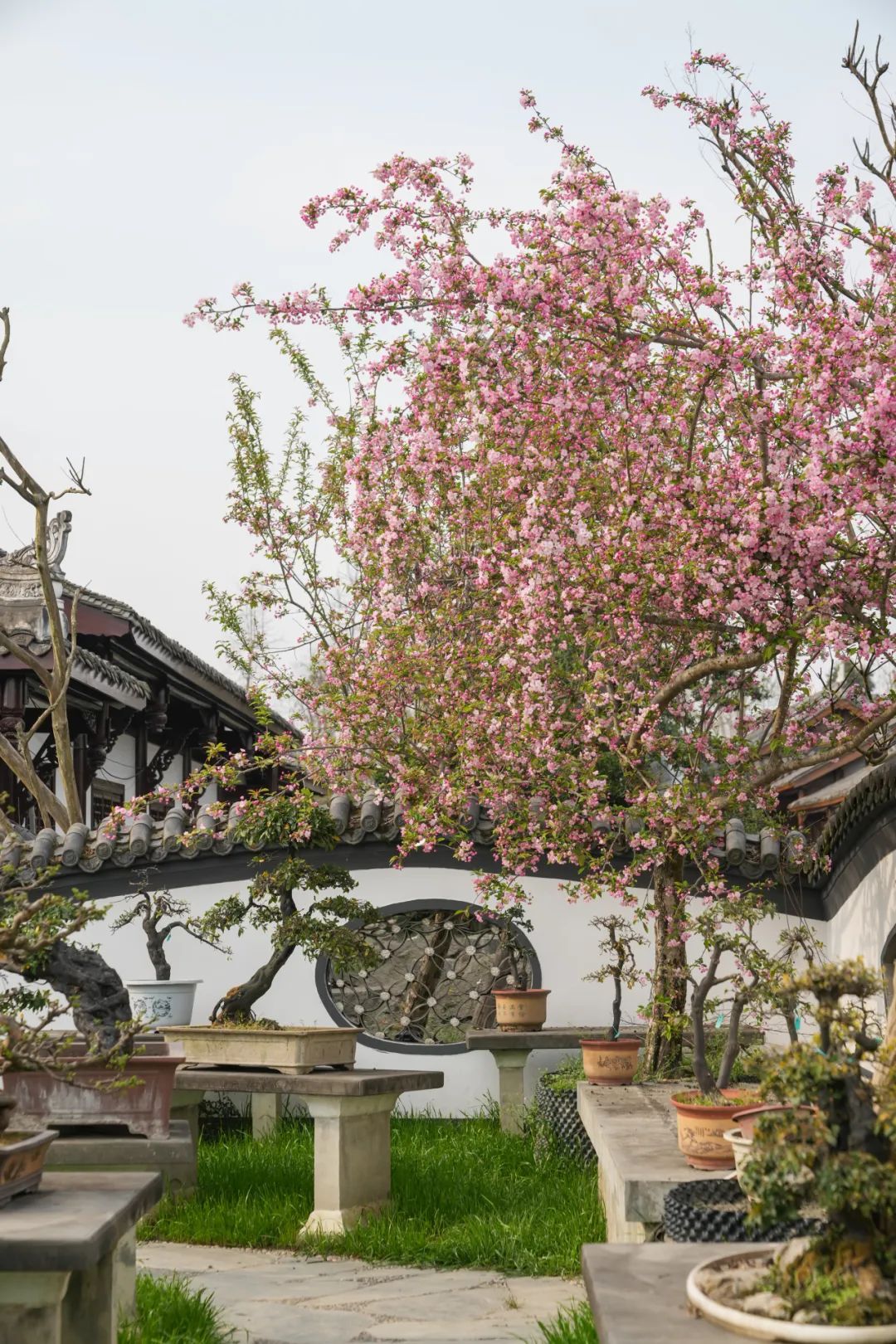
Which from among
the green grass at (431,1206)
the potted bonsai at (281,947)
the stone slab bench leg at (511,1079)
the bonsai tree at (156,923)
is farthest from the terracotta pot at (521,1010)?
the bonsai tree at (156,923)

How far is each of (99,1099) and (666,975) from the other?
3414 mm

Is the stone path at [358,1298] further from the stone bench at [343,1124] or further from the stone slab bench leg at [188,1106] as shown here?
the stone slab bench leg at [188,1106]

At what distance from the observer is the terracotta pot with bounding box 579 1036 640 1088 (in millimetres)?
7590

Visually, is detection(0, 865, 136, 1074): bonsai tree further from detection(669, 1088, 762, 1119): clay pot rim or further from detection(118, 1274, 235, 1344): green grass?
detection(669, 1088, 762, 1119): clay pot rim

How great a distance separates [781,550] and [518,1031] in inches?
186

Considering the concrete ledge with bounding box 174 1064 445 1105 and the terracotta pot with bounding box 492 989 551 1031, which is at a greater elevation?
the terracotta pot with bounding box 492 989 551 1031

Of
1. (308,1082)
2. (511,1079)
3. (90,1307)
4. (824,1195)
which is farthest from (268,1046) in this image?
(824,1195)

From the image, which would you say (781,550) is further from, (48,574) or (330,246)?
(48,574)

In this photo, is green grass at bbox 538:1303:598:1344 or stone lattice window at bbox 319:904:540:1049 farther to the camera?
stone lattice window at bbox 319:904:540:1049

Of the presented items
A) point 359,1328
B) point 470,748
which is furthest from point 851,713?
point 359,1328

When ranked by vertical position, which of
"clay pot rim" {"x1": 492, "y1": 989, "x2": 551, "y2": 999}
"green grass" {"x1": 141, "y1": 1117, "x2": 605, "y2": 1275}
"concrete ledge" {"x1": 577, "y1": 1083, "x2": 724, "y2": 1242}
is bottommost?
"green grass" {"x1": 141, "y1": 1117, "x2": 605, "y2": 1275}

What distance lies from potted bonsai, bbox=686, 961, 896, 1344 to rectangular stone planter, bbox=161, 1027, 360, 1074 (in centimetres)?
507

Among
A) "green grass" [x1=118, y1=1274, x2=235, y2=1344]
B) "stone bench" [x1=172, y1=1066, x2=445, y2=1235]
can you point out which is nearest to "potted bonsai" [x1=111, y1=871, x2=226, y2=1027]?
"stone bench" [x1=172, y1=1066, x2=445, y2=1235]

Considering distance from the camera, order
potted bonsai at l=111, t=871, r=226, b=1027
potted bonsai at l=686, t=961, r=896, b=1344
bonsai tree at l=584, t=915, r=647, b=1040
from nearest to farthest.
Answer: potted bonsai at l=686, t=961, r=896, b=1344 → bonsai tree at l=584, t=915, r=647, b=1040 → potted bonsai at l=111, t=871, r=226, b=1027
